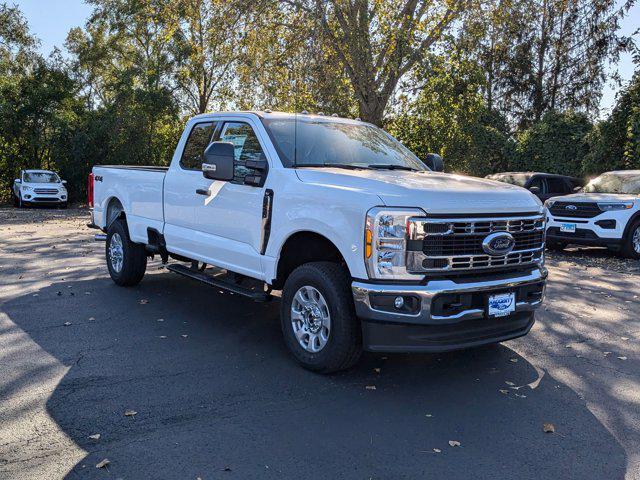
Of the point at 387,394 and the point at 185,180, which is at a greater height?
the point at 185,180

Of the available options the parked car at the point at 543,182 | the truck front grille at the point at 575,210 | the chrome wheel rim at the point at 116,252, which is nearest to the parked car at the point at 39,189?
the parked car at the point at 543,182

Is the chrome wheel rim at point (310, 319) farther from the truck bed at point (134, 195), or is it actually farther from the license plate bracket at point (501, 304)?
the truck bed at point (134, 195)

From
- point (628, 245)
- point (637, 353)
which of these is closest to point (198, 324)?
point (637, 353)

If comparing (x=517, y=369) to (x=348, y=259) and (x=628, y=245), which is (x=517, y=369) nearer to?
(x=348, y=259)

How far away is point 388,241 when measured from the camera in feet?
14.9

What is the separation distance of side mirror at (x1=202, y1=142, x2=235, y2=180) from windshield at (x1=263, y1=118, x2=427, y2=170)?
43 cm

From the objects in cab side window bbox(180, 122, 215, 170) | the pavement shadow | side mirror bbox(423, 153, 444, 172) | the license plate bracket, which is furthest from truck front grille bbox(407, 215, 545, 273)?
cab side window bbox(180, 122, 215, 170)

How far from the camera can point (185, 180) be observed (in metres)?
6.80

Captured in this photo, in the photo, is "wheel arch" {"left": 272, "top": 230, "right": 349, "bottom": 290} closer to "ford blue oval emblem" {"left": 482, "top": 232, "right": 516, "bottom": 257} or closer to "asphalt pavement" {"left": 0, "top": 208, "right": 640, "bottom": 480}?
"asphalt pavement" {"left": 0, "top": 208, "right": 640, "bottom": 480}

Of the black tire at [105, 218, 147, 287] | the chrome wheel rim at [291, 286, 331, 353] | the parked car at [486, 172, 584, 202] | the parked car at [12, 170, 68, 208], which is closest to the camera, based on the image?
the chrome wheel rim at [291, 286, 331, 353]

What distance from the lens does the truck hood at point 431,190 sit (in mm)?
4617

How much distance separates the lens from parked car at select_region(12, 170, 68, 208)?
26062 mm

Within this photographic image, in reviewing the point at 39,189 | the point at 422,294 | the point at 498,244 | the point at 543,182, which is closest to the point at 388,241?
the point at 422,294

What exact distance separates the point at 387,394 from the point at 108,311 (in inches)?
144
